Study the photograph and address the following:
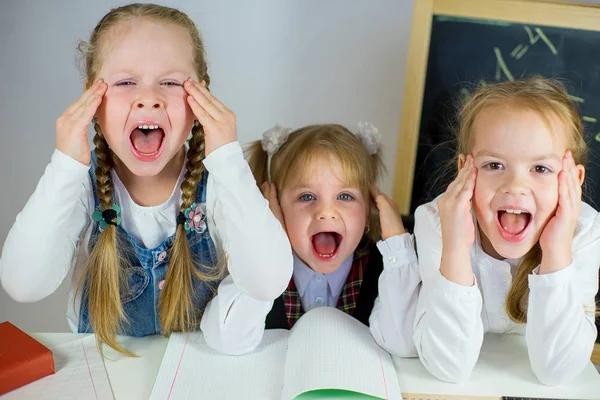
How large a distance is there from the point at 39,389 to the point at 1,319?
834 millimetres

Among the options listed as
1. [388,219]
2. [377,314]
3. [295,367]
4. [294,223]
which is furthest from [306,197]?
[295,367]

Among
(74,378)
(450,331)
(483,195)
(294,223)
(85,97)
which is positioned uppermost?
(85,97)

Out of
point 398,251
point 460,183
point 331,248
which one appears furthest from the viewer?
point 331,248

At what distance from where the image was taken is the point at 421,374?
105 centimetres

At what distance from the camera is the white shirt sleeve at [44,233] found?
3.28ft

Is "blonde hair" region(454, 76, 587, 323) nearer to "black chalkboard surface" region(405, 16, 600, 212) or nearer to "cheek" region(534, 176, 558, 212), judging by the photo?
"cheek" region(534, 176, 558, 212)

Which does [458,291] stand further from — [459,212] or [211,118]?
[211,118]

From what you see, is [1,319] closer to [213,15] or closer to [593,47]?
[213,15]

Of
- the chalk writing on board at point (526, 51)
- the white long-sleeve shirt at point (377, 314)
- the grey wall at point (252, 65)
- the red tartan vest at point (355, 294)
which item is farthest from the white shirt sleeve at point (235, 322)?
the chalk writing on board at point (526, 51)

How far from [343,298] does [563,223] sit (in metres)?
0.46

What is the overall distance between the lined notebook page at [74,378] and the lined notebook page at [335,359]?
0.29 m

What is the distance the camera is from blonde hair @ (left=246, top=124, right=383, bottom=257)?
124cm

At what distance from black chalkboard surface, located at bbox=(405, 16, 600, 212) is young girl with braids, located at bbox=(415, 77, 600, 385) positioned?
0.98 ft

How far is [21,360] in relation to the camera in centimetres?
97
